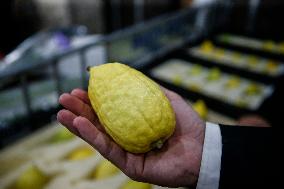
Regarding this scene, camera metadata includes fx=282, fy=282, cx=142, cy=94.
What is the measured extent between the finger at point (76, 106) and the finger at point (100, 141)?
0.15 m

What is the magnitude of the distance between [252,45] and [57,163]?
11.3 feet

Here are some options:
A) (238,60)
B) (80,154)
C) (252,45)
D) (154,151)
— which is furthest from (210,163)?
(252,45)

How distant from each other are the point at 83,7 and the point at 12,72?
7.38 m

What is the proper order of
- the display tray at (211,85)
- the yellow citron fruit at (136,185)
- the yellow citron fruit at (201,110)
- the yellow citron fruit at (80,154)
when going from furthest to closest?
the display tray at (211,85) < the yellow citron fruit at (201,110) < the yellow citron fruit at (80,154) < the yellow citron fruit at (136,185)

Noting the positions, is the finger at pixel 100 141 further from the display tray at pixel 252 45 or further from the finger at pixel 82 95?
the display tray at pixel 252 45

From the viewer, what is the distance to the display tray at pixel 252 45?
3.80 m

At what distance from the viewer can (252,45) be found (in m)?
4.16

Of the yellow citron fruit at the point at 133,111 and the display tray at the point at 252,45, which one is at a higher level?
the yellow citron fruit at the point at 133,111

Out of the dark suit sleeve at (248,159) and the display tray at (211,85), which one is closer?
the dark suit sleeve at (248,159)

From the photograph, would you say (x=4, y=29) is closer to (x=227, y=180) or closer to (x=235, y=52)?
(x=235, y=52)

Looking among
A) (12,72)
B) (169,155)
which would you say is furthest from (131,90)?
(12,72)

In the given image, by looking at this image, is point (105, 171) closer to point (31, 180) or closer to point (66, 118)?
point (31, 180)

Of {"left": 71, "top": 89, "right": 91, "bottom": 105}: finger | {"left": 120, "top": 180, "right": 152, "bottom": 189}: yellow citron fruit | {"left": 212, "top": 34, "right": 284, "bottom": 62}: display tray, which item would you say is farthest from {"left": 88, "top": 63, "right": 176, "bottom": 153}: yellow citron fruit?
{"left": 212, "top": 34, "right": 284, "bottom": 62}: display tray

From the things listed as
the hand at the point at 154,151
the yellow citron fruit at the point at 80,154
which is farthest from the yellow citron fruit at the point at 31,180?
the hand at the point at 154,151
